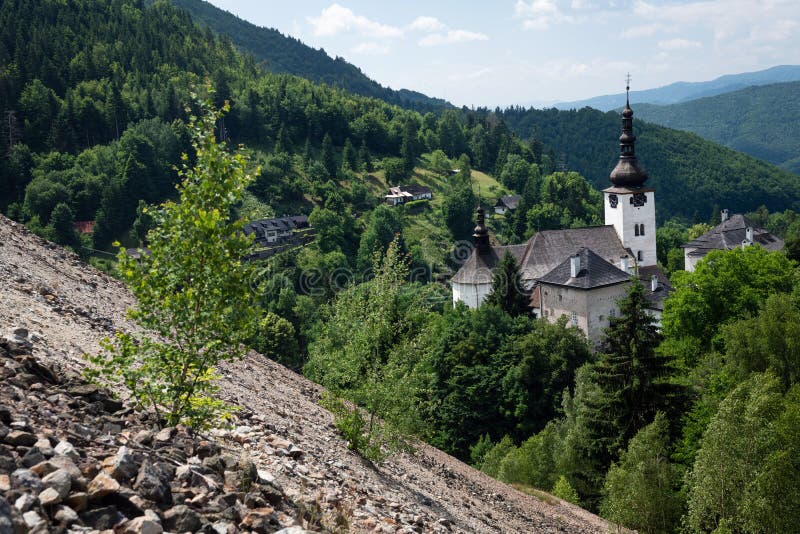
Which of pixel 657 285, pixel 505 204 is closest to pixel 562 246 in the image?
pixel 657 285

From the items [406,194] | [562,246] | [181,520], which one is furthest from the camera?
[406,194]

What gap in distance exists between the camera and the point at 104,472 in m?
6.67

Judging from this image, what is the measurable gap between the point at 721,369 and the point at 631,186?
3658cm

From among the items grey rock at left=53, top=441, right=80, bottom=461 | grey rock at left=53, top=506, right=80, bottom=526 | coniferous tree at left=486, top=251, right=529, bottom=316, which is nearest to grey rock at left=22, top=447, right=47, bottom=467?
grey rock at left=53, top=441, right=80, bottom=461

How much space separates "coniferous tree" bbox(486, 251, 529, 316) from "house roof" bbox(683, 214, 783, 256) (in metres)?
29.0

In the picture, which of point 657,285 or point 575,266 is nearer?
point 575,266

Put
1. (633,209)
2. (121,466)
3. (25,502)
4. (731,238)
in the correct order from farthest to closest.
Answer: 1. (731,238)
2. (633,209)
3. (121,466)
4. (25,502)

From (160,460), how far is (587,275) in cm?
4169

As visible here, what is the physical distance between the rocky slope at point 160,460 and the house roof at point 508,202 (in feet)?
329

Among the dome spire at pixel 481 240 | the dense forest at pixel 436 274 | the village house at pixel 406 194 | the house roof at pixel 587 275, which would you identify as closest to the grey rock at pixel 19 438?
the dense forest at pixel 436 274

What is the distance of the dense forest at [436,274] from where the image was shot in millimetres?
16547

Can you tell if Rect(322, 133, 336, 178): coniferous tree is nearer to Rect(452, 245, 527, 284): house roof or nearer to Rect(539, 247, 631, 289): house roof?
Rect(452, 245, 527, 284): house roof

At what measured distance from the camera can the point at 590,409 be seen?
2738cm

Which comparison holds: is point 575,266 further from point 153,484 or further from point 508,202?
point 508,202
